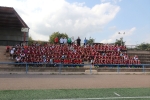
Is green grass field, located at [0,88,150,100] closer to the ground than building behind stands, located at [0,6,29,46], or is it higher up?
closer to the ground

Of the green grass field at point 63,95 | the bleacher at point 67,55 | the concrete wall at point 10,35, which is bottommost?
the green grass field at point 63,95

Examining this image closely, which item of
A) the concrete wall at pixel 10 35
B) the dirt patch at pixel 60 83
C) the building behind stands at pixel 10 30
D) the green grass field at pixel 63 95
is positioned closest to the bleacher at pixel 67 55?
the building behind stands at pixel 10 30

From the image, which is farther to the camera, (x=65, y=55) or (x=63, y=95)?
(x=65, y=55)

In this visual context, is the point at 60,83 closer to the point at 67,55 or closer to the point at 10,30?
the point at 67,55

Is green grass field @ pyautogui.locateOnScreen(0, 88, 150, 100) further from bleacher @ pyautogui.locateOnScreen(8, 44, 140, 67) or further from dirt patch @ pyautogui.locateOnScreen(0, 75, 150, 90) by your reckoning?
bleacher @ pyautogui.locateOnScreen(8, 44, 140, 67)

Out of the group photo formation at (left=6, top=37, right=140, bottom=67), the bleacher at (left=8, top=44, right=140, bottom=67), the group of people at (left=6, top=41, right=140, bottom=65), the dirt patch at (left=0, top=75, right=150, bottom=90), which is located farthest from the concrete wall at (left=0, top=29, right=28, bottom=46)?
the dirt patch at (left=0, top=75, right=150, bottom=90)

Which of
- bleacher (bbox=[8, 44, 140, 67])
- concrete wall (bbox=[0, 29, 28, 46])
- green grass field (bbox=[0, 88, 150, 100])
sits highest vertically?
concrete wall (bbox=[0, 29, 28, 46])

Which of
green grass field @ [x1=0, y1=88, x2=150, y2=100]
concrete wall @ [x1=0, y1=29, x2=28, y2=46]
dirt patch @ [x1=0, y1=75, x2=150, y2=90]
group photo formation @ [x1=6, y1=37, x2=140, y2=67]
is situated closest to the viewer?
green grass field @ [x1=0, y1=88, x2=150, y2=100]

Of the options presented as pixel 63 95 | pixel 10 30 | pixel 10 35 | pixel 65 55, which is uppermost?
pixel 10 30

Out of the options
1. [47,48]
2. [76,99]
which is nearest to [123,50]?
[47,48]

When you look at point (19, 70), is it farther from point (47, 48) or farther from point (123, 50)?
point (123, 50)

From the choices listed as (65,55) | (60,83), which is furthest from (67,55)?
(60,83)

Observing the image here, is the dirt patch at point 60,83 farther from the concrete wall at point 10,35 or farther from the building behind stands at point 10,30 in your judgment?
the concrete wall at point 10,35

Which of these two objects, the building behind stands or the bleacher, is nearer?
the bleacher
